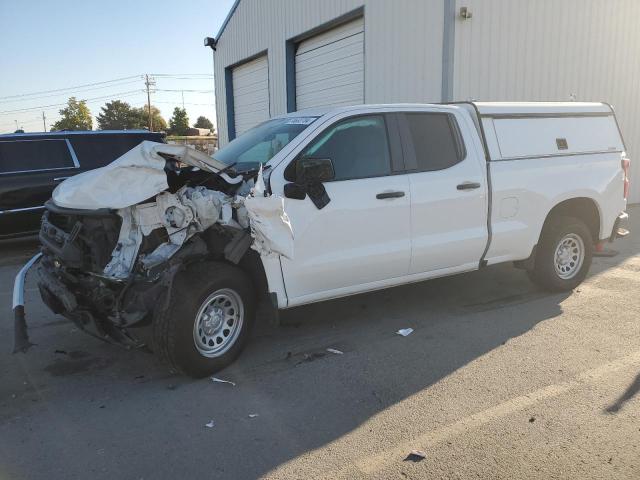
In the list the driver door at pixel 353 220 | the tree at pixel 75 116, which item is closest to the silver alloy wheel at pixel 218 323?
the driver door at pixel 353 220

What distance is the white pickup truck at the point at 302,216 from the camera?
382cm

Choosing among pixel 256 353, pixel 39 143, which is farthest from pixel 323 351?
pixel 39 143

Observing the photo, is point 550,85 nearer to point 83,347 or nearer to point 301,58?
point 301,58

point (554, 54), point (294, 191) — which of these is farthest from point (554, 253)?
point (554, 54)

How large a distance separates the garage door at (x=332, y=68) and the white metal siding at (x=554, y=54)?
9.46 ft

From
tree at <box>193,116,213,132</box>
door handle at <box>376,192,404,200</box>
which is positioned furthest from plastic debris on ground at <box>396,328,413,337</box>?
tree at <box>193,116,213,132</box>

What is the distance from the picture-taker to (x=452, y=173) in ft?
16.3

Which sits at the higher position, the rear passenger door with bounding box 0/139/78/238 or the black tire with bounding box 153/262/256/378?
the rear passenger door with bounding box 0/139/78/238

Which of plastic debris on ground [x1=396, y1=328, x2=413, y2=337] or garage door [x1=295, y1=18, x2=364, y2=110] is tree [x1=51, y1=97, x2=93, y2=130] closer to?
garage door [x1=295, y1=18, x2=364, y2=110]

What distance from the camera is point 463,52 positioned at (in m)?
10.2

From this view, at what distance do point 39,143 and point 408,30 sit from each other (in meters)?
7.11

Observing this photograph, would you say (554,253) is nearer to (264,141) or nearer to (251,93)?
(264,141)

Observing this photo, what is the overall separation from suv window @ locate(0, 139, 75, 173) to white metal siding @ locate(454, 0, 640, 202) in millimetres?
7089

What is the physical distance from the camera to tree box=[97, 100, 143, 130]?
86.0m
